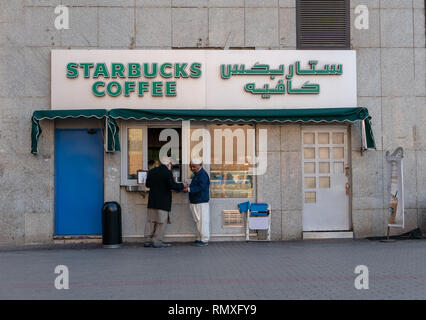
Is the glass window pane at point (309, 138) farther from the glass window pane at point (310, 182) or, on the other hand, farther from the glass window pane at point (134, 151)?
the glass window pane at point (134, 151)

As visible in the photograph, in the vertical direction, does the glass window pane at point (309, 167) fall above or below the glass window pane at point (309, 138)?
below

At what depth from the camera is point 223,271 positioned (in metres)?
9.08

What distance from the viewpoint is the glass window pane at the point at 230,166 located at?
13.3 m

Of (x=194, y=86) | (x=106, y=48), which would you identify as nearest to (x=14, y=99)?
(x=106, y=48)

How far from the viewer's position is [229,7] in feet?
43.8

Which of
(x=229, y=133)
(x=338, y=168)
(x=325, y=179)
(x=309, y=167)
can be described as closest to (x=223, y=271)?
A: (x=229, y=133)

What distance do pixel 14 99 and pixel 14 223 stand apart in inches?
119

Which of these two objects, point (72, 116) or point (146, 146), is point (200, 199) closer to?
point (146, 146)

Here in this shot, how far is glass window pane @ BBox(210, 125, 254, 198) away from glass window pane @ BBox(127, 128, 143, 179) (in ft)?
5.86

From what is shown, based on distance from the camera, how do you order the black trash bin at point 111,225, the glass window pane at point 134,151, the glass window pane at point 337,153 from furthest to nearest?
the glass window pane at point 337,153, the glass window pane at point 134,151, the black trash bin at point 111,225

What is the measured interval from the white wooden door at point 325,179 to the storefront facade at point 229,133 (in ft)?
0.08

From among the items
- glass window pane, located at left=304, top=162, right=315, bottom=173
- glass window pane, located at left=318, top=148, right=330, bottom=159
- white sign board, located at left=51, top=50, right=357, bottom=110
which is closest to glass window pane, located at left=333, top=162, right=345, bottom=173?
glass window pane, located at left=318, top=148, right=330, bottom=159

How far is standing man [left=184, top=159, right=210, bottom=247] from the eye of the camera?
12375 mm

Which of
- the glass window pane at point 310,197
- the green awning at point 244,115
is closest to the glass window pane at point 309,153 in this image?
the glass window pane at point 310,197
